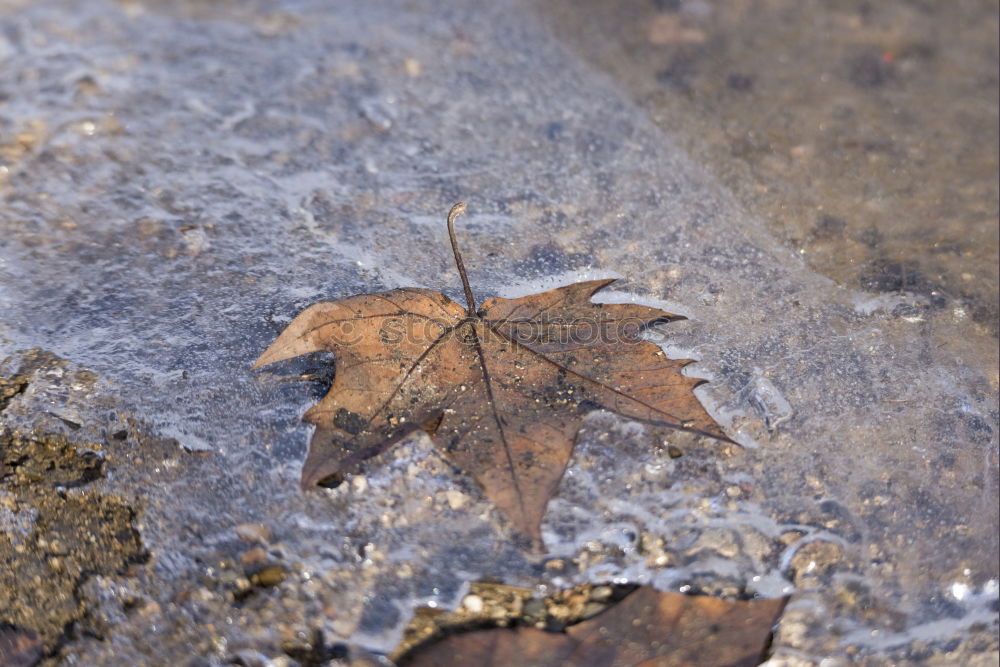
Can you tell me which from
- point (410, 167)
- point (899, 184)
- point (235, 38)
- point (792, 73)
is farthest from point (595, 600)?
point (235, 38)

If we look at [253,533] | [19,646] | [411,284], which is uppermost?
[411,284]

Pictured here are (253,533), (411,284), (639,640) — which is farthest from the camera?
(411,284)

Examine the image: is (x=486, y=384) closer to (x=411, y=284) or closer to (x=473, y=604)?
(x=473, y=604)

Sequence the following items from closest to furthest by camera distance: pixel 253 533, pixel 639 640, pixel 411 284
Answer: pixel 639 640 → pixel 253 533 → pixel 411 284

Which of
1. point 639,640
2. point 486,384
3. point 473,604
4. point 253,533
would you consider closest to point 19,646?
point 253,533

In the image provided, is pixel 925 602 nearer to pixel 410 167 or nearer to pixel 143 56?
pixel 410 167

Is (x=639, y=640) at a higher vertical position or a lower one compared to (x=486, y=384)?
lower

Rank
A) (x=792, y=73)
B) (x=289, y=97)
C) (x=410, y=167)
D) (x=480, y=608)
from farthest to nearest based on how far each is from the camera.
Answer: (x=792, y=73), (x=289, y=97), (x=410, y=167), (x=480, y=608)

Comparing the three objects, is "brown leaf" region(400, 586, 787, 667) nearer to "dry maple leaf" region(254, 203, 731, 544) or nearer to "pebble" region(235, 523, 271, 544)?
"dry maple leaf" region(254, 203, 731, 544)
